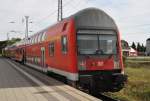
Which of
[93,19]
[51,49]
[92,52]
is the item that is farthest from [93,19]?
[51,49]

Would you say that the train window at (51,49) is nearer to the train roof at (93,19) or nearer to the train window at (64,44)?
the train window at (64,44)

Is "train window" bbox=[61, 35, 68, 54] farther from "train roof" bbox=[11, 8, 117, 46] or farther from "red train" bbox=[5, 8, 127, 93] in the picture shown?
"train roof" bbox=[11, 8, 117, 46]

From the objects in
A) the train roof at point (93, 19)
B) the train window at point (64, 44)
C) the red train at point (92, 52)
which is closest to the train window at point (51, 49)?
the train window at point (64, 44)

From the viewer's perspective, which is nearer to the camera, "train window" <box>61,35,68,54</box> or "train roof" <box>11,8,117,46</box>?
"train roof" <box>11,8,117,46</box>

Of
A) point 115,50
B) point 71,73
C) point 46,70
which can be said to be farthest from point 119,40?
point 46,70

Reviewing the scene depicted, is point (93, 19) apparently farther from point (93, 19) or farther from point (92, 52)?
point (92, 52)

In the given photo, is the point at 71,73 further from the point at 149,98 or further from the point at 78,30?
the point at 149,98

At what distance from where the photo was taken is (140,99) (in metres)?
19.0

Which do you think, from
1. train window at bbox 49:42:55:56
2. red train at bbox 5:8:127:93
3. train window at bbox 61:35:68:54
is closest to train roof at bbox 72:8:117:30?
red train at bbox 5:8:127:93

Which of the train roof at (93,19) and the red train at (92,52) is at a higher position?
the train roof at (93,19)

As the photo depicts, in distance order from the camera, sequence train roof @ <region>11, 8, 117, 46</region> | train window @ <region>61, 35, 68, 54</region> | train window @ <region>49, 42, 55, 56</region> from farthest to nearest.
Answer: train window @ <region>49, 42, 55, 56</region> → train window @ <region>61, 35, 68, 54</region> → train roof @ <region>11, 8, 117, 46</region>

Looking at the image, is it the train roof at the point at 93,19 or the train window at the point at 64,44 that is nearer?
the train roof at the point at 93,19

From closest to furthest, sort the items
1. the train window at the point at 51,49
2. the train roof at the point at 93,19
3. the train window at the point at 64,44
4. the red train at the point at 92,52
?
the red train at the point at 92,52 < the train roof at the point at 93,19 < the train window at the point at 64,44 < the train window at the point at 51,49

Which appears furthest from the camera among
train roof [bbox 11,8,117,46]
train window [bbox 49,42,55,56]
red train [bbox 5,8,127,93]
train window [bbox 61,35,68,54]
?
train window [bbox 49,42,55,56]
